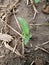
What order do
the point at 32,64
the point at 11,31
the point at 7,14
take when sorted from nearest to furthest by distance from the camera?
1. the point at 32,64
2. the point at 11,31
3. the point at 7,14

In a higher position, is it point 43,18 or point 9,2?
point 9,2

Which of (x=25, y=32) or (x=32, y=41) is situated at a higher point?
(x=25, y=32)

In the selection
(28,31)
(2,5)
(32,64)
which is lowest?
(32,64)

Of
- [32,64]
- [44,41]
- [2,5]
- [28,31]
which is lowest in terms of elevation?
[32,64]

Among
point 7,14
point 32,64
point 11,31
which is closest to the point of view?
point 32,64

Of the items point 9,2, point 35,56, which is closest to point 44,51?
point 35,56

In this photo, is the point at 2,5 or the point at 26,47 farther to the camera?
the point at 2,5

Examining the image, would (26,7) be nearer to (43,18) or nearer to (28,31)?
(43,18)

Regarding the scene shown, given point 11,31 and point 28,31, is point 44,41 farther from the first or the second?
point 11,31

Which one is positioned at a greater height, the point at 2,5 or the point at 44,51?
the point at 2,5

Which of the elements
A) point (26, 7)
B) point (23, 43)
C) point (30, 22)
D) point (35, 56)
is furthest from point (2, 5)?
point (35, 56)
